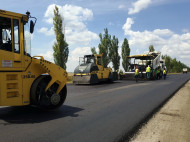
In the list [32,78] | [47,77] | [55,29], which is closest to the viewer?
[32,78]

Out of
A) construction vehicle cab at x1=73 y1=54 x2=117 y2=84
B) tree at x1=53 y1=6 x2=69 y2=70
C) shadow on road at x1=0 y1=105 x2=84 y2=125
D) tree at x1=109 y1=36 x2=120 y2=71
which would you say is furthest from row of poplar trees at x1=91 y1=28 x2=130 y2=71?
shadow on road at x1=0 y1=105 x2=84 y2=125

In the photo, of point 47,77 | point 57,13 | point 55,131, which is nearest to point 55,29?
point 57,13

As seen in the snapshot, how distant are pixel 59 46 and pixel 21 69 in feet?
72.9

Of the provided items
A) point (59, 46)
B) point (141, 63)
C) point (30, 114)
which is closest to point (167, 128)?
point (30, 114)

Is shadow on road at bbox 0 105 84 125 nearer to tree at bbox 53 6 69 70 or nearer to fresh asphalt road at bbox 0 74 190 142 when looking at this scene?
fresh asphalt road at bbox 0 74 190 142

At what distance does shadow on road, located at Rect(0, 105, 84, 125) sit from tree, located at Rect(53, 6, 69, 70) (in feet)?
68.3

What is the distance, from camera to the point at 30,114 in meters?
5.27

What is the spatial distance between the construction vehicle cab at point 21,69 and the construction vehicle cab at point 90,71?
30.3 ft

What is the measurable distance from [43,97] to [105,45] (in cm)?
3332

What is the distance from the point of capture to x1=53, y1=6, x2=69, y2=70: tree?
2658 centimetres

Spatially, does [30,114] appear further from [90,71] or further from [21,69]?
[90,71]

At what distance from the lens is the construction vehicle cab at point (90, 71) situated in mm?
14758

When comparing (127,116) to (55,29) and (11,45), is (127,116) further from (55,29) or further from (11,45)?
(55,29)

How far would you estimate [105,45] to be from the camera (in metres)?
37.9
